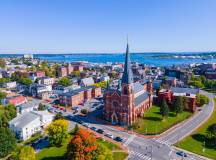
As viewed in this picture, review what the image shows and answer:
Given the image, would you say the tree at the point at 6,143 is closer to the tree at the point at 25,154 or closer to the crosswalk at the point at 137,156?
the tree at the point at 25,154

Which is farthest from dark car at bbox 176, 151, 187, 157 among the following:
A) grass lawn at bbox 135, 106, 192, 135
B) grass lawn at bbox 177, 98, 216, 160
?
grass lawn at bbox 135, 106, 192, 135

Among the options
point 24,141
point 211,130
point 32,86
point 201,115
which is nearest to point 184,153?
point 211,130

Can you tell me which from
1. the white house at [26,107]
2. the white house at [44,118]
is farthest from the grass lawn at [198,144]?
the white house at [26,107]

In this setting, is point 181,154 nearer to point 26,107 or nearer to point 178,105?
point 178,105

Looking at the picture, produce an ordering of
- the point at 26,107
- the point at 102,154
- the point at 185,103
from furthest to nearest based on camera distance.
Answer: the point at 26,107 < the point at 185,103 < the point at 102,154

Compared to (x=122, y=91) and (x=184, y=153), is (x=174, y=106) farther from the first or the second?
(x=184, y=153)

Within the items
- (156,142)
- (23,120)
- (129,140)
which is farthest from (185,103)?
(23,120)

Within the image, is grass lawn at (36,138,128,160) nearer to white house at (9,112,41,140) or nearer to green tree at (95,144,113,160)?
green tree at (95,144,113,160)
